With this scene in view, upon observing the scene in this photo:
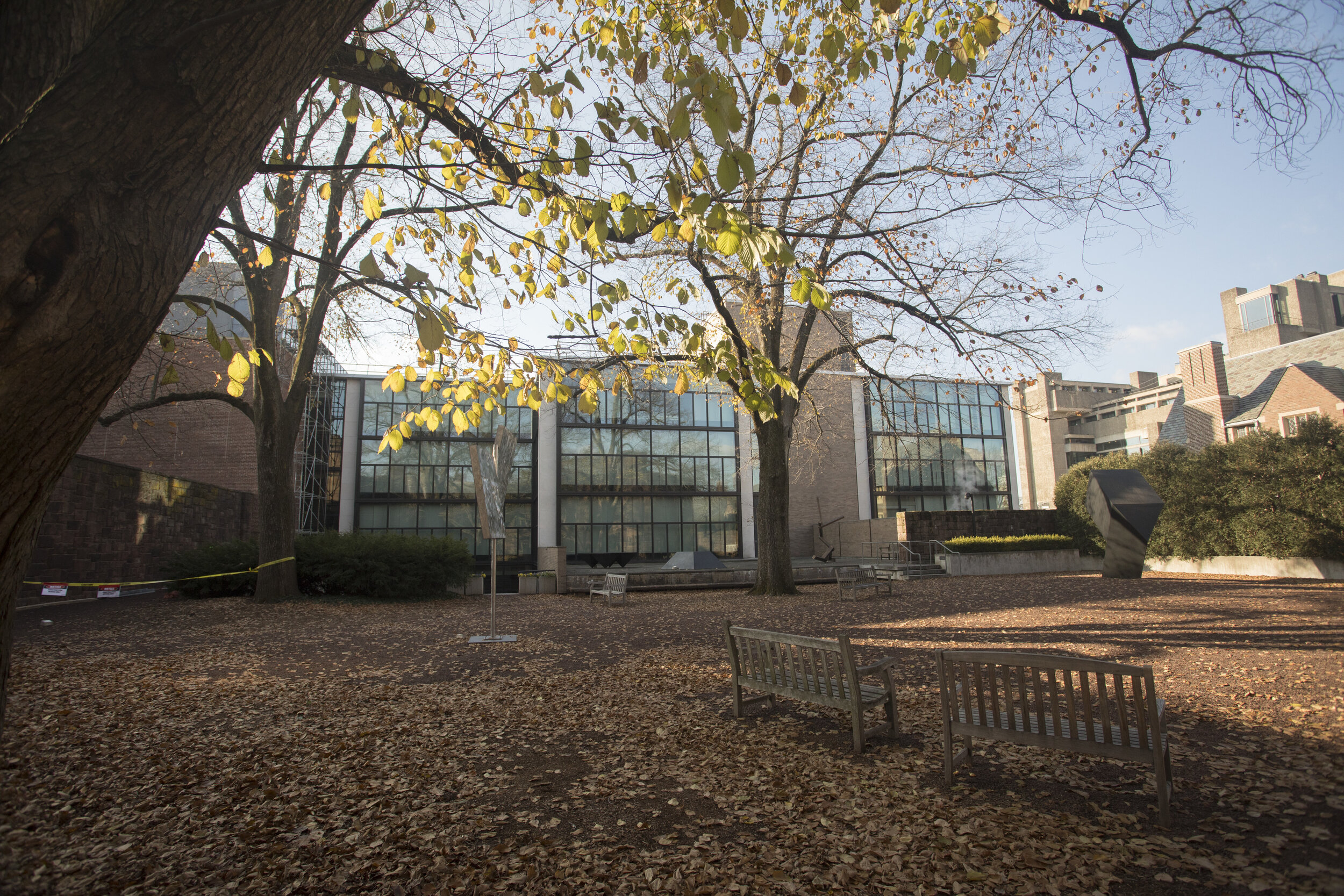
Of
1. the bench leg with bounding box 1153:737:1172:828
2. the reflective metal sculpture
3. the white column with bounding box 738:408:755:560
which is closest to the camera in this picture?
the bench leg with bounding box 1153:737:1172:828

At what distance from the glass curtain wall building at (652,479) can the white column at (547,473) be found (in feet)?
0.90

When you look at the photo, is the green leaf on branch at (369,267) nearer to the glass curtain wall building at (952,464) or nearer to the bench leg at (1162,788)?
the bench leg at (1162,788)

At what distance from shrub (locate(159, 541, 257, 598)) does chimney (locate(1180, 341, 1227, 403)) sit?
1831 inches

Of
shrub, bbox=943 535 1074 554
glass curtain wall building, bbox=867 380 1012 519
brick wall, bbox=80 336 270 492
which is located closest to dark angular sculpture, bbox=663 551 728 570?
shrub, bbox=943 535 1074 554

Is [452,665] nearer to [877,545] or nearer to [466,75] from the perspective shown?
[466,75]

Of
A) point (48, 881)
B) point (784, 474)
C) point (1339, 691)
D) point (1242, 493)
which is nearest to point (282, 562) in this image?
point (784, 474)

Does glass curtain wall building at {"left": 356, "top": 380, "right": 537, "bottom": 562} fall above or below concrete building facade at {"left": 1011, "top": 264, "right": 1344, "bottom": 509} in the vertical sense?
below

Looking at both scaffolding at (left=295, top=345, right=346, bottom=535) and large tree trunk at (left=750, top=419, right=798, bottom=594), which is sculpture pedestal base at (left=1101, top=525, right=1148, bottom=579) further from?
scaffolding at (left=295, top=345, right=346, bottom=535)

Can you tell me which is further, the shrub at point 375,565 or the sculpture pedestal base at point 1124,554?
the sculpture pedestal base at point 1124,554

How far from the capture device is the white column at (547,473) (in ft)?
101

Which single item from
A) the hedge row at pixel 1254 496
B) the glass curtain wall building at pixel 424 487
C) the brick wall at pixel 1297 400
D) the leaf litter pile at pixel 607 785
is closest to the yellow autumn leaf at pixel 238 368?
the leaf litter pile at pixel 607 785

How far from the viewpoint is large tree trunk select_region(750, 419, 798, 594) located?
50.7 ft

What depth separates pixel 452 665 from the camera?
26.8 ft

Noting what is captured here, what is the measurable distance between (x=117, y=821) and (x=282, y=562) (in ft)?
36.9
